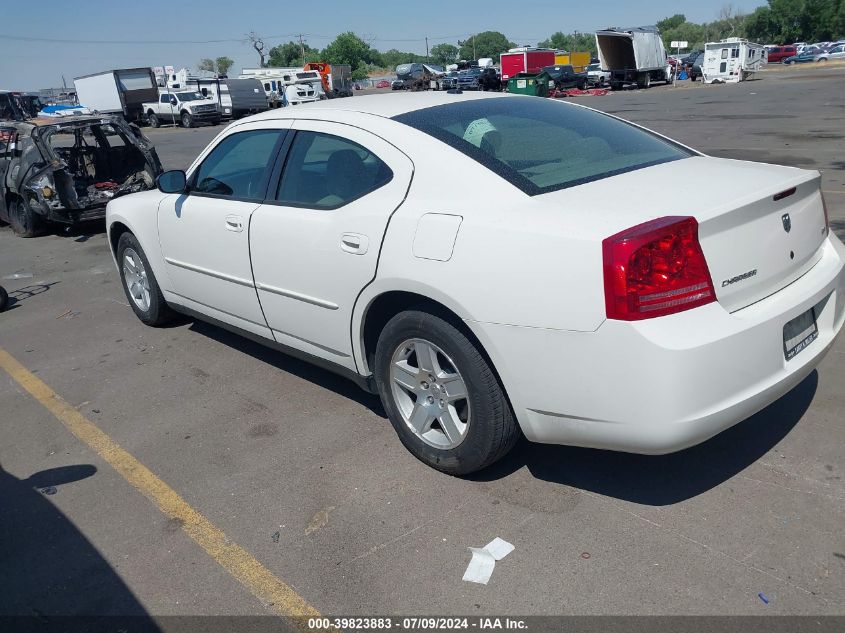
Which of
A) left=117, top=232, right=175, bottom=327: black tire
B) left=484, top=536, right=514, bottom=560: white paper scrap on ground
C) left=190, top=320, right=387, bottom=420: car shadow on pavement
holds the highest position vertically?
left=117, top=232, right=175, bottom=327: black tire

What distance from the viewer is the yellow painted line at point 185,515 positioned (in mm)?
2826

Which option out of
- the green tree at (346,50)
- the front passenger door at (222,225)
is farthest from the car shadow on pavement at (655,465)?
the green tree at (346,50)

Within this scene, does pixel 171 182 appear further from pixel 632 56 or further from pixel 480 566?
pixel 632 56

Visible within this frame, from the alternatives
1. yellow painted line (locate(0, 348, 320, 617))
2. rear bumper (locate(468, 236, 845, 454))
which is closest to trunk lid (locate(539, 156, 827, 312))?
rear bumper (locate(468, 236, 845, 454))

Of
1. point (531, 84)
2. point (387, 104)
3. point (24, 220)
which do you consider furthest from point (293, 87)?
point (387, 104)

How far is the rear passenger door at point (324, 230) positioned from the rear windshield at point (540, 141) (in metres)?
0.32

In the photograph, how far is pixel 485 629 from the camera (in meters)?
2.57

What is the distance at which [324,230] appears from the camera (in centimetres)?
372

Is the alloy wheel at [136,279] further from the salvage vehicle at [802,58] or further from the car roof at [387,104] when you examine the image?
the salvage vehicle at [802,58]

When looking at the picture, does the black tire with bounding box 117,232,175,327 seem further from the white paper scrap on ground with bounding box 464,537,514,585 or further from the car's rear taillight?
the car's rear taillight

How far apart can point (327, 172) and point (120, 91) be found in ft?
135

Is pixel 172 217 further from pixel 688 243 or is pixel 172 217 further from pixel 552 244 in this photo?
pixel 688 243

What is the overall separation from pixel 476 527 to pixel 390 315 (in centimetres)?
108

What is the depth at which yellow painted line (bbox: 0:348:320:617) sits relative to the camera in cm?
283
